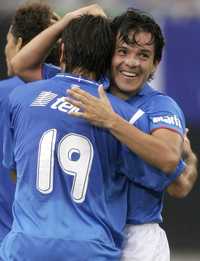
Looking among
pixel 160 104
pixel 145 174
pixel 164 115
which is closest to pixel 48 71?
pixel 160 104

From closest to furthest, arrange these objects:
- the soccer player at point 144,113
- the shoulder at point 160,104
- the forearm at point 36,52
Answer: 1. the soccer player at point 144,113
2. the shoulder at point 160,104
3. the forearm at point 36,52

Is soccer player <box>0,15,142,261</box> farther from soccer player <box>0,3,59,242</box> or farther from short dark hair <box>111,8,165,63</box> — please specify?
soccer player <box>0,3,59,242</box>

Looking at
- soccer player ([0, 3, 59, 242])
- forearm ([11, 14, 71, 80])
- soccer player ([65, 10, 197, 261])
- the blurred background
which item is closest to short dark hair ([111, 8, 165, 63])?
soccer player ([65, 10, 197, 261])

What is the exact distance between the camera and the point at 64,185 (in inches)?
183

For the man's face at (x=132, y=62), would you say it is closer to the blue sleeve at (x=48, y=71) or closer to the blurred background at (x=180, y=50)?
the blue sleeve at (x=48, y=71)

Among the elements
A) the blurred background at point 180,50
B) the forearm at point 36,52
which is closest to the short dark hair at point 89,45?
the forearm at point 36,52

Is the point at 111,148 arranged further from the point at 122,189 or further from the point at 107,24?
the point at 107,24

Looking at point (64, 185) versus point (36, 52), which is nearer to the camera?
point (64, 185)

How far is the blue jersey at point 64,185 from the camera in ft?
15.2

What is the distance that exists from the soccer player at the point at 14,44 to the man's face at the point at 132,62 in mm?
870

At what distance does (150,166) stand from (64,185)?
1.33 feet

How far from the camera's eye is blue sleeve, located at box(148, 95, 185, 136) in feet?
15.5

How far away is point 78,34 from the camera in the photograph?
191 inches

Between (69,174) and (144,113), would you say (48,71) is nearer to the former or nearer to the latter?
(144,113)
